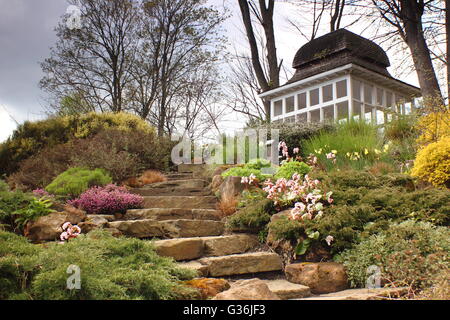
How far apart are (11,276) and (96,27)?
12.5m

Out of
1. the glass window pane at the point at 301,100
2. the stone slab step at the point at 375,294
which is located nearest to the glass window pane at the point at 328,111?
the glass window pane at the point at 301,100

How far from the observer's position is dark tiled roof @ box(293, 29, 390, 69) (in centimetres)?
→ 1070

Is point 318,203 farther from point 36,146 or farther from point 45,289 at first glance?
point 36,146

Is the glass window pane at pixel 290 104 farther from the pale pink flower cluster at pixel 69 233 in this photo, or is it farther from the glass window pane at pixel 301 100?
the pale pink flower cluster at pixel 69 233

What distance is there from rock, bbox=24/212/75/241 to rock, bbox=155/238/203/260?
1113 millimetres

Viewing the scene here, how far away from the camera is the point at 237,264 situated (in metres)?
3.99

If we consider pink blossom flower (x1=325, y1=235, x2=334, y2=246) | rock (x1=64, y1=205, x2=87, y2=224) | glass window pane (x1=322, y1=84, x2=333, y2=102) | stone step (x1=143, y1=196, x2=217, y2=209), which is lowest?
pink blossom flower (x1=325, y1=235, x2=334, y2=246)

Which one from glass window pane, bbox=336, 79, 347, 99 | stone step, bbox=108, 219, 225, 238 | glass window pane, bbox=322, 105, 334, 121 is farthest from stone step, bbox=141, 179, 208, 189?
glass window pane, bbox=336, 79, 347, 99

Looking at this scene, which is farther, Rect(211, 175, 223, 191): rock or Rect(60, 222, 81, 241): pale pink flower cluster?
Rect(211, 175, 223, 191): rock

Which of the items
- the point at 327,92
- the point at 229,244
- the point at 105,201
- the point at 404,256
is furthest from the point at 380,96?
the point at 404,256

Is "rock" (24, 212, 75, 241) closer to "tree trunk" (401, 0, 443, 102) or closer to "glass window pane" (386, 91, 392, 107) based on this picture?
"tree trunk" (401, 0, 443, 102)

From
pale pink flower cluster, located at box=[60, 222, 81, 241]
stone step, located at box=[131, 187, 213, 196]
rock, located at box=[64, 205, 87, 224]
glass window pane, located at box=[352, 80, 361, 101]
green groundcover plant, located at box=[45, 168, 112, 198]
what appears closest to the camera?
pale pink flower cluster, located at box=[60, 222, 81, 241]

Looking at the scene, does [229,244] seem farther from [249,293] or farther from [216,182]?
[216,182]

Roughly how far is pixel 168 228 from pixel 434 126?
4648 mm
